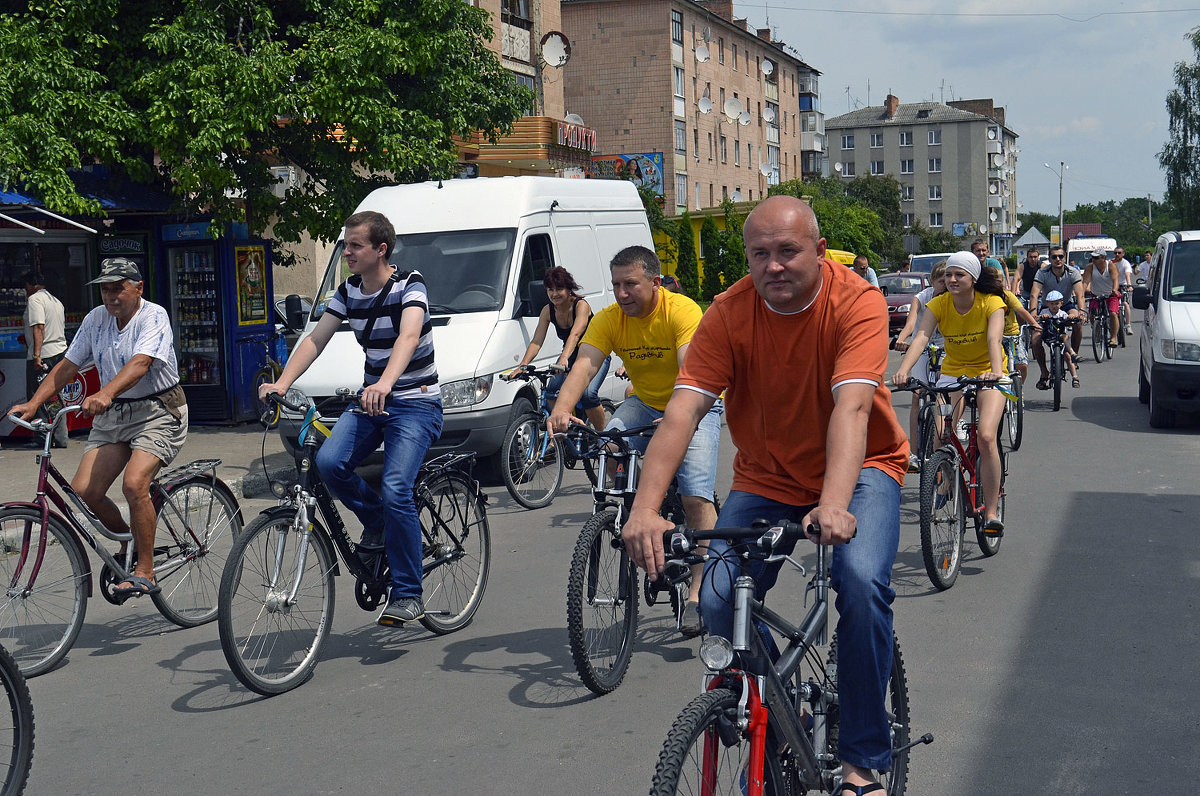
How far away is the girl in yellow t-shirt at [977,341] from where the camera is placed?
7.31 metres

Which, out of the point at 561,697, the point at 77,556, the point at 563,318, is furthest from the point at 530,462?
the point at 561,697

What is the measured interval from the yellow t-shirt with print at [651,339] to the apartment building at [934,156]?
11590 centimetres

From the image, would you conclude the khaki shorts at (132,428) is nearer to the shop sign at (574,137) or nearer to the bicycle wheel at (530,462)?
the bicycle wheel at (530,462)

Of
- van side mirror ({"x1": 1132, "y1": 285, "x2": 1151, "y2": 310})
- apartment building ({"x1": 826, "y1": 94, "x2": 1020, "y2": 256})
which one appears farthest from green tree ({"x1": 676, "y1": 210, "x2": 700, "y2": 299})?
apartment building ({"x1": 826, "y1": 94, "x2": 1020, "y2": 256})

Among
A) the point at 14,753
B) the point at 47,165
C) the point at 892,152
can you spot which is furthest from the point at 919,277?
the point at 892,152

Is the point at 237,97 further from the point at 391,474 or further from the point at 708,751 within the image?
the point at 708,751

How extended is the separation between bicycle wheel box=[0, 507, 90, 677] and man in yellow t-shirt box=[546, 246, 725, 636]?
2443 millimetres

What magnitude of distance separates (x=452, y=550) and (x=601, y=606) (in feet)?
4.13

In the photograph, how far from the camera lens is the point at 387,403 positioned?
587 cm

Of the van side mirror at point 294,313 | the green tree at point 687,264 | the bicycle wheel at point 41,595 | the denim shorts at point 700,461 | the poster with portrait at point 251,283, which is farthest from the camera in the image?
the green tree at point 687,264

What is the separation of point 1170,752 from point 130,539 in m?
4.62

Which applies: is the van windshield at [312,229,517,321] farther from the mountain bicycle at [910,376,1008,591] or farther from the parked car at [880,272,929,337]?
the parked car at [880,272,929,337]

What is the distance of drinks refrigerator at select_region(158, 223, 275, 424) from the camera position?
15383mm

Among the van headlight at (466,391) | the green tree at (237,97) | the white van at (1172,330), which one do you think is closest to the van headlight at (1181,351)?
the white van at (1172,330)
